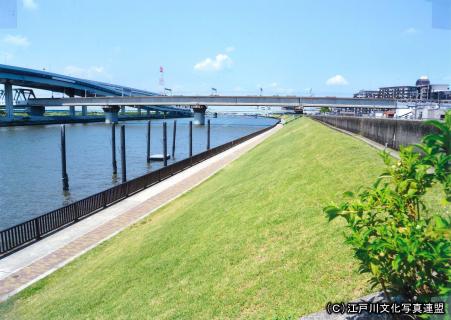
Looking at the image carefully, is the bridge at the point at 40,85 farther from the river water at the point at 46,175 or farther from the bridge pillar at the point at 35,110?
the river water at the point at 46,175

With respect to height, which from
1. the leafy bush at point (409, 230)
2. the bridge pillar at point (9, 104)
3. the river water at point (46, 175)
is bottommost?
the river water at point (46, 175)

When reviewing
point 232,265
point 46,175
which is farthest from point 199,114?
point 232,265

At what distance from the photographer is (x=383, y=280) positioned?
3.69 m

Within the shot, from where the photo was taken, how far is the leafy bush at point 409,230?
10.0 feet

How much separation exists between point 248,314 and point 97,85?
15463cm

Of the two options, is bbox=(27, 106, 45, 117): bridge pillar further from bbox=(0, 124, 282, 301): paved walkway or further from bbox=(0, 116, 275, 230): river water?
bbox=(0, 124, 282, 301): paved walkway

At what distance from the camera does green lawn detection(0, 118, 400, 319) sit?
6.34 metres

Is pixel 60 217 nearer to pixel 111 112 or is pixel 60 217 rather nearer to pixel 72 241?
pixel 72 241

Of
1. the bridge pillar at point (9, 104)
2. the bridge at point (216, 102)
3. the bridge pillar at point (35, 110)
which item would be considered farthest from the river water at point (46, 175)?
the bridge pillar at point (35, 110)

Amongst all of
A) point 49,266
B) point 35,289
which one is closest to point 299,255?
point 35,289

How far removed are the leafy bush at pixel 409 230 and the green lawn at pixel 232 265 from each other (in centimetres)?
226

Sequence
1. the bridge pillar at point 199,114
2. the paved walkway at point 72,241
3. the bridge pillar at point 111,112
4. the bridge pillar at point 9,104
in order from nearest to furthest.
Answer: the paved walkway at point 72,241, the bridge pillar at point 9,104, the bridge pillar at point 199,114, the bridge pillar at point 111,112

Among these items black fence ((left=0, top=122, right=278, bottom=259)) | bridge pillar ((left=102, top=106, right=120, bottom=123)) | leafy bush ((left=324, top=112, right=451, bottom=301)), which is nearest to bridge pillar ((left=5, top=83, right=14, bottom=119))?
bridge pillar ((left=102, top=106, right=120, bottom=123))

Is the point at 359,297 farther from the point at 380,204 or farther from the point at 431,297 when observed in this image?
the point at 380,204
